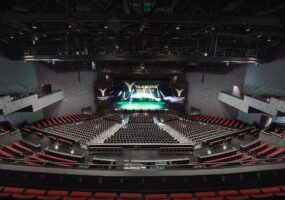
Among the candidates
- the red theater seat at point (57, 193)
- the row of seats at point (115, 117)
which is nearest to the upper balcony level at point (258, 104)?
the row of seats at point (115, 117)

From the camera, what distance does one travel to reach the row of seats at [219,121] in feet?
70.5

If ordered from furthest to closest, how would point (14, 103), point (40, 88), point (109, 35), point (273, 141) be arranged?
point (40, 88) → point (109, 35) → point (14, 103) → point (273, 141)

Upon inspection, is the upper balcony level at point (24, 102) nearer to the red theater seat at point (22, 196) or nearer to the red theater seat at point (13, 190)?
the red theater seat at point (13, 190)

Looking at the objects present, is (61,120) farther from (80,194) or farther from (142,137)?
(80,194)

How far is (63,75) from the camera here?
2295 cm

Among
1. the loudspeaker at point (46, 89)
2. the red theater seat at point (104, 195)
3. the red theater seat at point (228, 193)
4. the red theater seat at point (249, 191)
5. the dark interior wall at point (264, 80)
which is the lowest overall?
the red theater seat at point (104, 195)

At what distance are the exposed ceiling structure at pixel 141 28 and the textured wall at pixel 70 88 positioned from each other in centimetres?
144

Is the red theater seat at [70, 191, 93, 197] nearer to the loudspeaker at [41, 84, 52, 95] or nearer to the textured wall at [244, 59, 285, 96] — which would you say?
the loudspeaker at [41, 84, 52, 95]

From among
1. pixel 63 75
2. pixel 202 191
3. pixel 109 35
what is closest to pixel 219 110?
pixel 109 35

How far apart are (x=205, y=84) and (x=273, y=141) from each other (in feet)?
40.9

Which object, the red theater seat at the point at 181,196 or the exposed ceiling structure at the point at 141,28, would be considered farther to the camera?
the exposed ceiling structure at the point at 141,28

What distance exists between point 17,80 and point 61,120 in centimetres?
721

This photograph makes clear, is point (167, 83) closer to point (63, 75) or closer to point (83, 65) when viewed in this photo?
point (83, 65)

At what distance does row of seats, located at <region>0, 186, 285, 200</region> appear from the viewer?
5461 mm
